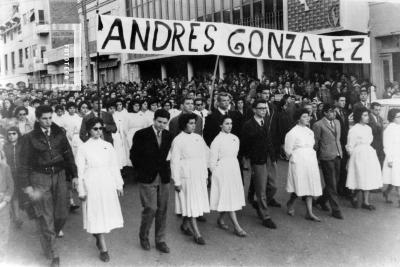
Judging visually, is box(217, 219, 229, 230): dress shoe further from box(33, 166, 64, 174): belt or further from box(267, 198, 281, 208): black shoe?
box(33, 166, 64, 174): belt

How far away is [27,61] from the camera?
35656 mm

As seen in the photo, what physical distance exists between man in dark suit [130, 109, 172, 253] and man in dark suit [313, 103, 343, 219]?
2581 millimetres

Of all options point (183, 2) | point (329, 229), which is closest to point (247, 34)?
point (329, 229)

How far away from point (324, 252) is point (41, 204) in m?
3.23

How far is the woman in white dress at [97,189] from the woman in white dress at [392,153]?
176 inches

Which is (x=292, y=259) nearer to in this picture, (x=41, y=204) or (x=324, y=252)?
(x=324, y=252)

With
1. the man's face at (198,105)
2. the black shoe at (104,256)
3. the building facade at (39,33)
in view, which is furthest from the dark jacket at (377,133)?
the building facade at (39,33)

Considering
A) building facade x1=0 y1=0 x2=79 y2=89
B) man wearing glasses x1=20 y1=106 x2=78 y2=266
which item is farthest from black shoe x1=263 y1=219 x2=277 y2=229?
building facade x1=0 y1=0 x2=79 y2=89

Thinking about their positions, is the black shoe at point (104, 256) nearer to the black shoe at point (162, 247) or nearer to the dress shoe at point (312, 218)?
the black shoe at point (162, 247)

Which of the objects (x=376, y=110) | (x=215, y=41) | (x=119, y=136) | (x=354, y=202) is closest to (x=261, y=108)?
(x=215, y=41)

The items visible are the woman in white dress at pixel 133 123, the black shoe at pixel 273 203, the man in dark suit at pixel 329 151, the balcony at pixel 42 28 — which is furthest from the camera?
the balcony at pixel 42 28

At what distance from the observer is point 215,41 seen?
275 inches

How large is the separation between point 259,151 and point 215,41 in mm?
1997

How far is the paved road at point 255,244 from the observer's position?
4.84 meters
